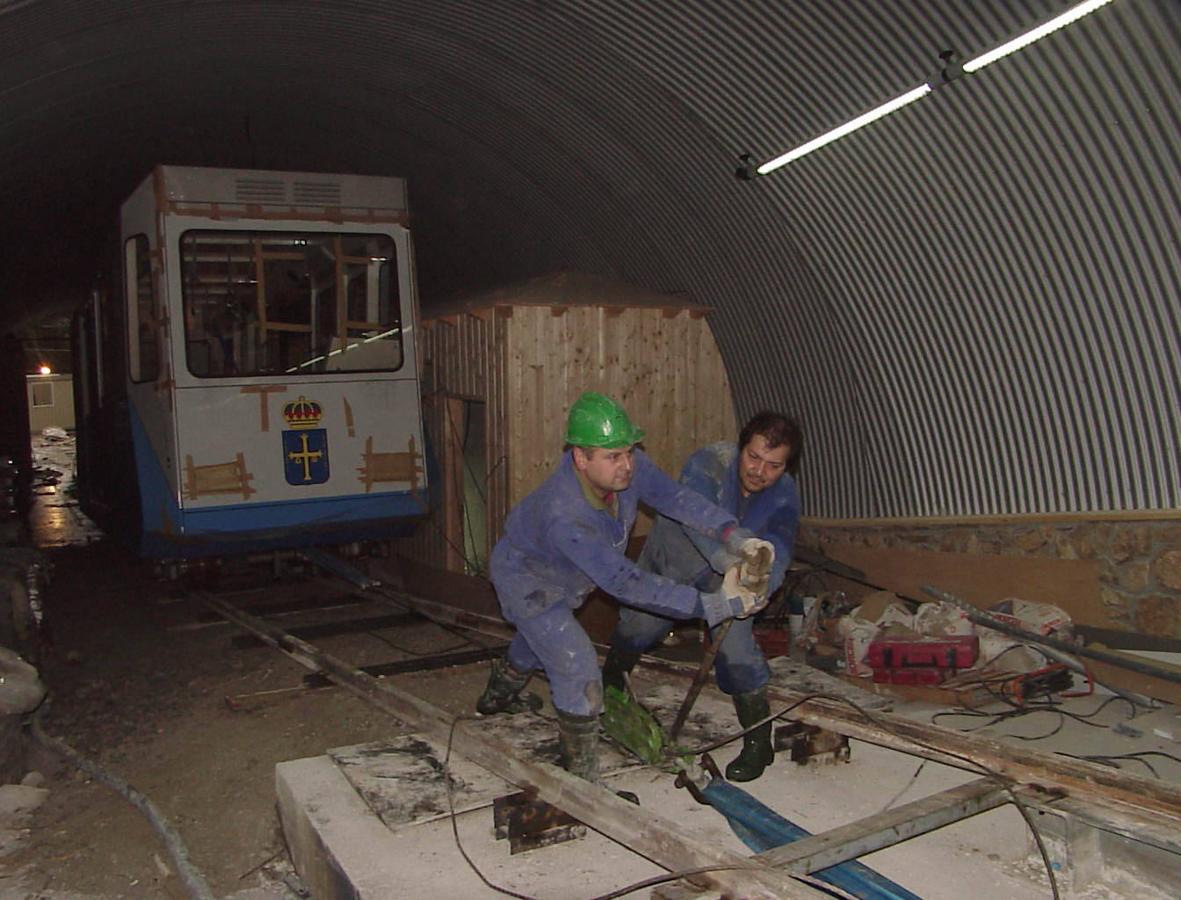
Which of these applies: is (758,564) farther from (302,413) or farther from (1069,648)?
(302,413)

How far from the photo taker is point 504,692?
564 cm

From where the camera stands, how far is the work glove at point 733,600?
13.7ft

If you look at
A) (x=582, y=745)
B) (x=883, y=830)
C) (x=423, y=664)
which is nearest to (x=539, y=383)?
Answer: (x=423, y=664)

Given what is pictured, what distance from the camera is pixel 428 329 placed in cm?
1070

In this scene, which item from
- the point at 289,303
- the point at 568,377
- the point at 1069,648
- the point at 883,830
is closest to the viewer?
the point at 883,830

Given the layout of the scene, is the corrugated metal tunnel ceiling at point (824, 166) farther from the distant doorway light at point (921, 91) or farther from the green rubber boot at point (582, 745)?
the green rubber boot at point (582, 745)

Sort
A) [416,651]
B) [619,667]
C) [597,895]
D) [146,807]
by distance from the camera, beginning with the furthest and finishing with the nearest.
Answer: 1. [416,651]
2. [619,667]
3. [146,807]
4. [597,895]

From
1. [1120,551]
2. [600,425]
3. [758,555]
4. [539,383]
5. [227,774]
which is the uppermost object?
[539,383]

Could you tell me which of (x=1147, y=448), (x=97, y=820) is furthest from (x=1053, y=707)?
(x=97, y=820)

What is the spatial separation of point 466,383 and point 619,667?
481 centimetres

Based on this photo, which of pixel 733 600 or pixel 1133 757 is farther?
pixel 1133 757

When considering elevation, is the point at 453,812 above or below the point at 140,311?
below

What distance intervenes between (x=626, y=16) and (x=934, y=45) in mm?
2780

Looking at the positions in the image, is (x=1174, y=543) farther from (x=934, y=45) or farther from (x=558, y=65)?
(x=558, y=65)
